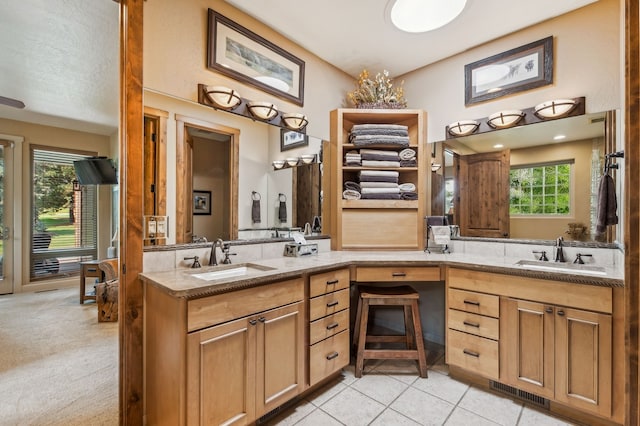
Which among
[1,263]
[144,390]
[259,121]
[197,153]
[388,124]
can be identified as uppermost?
[388,124]

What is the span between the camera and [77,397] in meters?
1.79

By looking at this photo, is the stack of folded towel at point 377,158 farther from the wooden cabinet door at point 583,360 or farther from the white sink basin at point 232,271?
the wooden cabinet door at point 583,360

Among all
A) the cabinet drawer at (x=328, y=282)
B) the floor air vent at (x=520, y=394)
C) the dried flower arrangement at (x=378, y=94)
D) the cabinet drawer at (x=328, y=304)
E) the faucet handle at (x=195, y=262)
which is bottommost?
the floor air vent at (x=520, y=394)

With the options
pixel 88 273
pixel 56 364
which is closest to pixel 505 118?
pixel 56 364

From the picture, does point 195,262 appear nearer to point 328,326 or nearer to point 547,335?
point 328,326

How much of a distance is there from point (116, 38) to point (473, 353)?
3355 mm

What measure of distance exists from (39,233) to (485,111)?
210 inches

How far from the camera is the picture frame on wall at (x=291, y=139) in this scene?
92.5 inches

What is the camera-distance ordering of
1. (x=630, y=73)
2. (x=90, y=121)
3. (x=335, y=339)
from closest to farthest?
(x=630, y=73) < (x=335, y=339) < (x=90, y=121)

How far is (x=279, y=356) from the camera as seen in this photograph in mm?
1591

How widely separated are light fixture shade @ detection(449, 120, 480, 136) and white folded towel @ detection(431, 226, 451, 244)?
34.4 inches

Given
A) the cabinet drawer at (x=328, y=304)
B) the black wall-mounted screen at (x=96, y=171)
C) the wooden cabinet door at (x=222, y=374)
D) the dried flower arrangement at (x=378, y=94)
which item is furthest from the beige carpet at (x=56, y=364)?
the dried flower arrangement at (x=378, y=94)

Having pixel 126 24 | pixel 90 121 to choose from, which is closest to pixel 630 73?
pixel 126 24

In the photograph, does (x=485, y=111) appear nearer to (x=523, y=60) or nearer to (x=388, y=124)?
(x=523, y=60)
